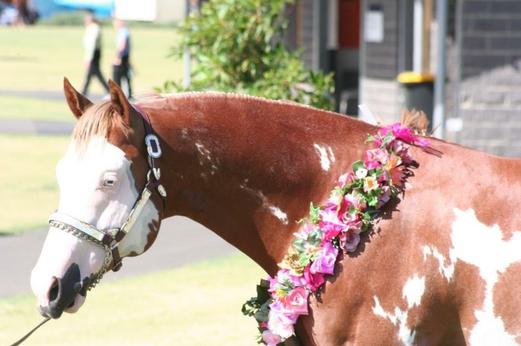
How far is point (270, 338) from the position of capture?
477cm

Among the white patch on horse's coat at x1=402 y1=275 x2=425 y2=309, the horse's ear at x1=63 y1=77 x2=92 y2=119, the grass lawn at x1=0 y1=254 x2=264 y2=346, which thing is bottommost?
the grass lawn at x1=0 y1=254 x2=264 y2=346

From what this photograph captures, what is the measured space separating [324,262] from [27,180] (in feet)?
39.4

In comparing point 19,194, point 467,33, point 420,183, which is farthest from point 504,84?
point 420,183

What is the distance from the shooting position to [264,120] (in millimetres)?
4859

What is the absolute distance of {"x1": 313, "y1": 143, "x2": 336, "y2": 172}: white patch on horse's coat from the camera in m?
4.85

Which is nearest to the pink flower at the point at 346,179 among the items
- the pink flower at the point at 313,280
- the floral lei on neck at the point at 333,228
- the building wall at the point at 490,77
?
the floral lei on neck at the point at 333,228

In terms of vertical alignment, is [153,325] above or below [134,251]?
below

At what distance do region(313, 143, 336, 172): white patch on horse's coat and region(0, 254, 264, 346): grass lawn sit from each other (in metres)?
3.81

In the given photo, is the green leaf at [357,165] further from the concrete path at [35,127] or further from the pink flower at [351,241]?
the concrete path at [35,127]

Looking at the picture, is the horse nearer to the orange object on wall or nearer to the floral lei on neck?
the floral lei on neck

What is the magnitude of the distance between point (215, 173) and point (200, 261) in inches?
255

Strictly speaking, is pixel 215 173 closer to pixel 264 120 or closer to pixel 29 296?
pixel 264 120

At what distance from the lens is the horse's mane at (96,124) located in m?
4.50

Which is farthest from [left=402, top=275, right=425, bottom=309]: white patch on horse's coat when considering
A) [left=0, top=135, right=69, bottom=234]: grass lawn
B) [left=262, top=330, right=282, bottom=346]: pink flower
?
[left=0, top=135, right=69, bottom=234]: grass lawn
